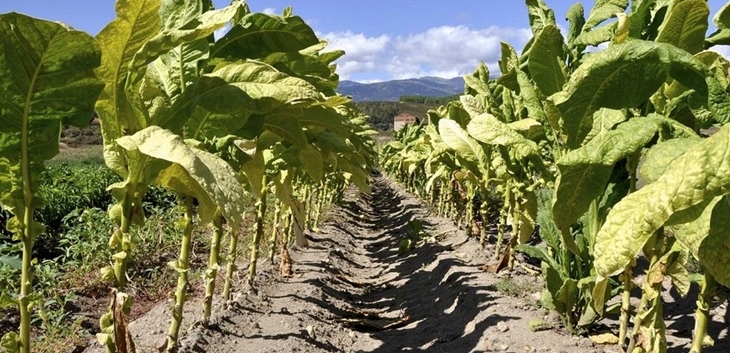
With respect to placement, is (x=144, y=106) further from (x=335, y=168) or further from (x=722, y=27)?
(x=722, y=27)

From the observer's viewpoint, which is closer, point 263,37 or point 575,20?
point 263,37

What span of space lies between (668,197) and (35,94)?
1944 mm

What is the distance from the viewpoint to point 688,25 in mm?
2369

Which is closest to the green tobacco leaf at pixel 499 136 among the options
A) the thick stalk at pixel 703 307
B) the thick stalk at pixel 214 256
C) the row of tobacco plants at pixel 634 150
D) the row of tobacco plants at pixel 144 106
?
the row of tobacco plants at pixel 634 150

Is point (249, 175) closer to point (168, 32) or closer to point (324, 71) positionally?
point (324, 71)

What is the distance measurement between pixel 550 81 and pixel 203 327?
2.74m

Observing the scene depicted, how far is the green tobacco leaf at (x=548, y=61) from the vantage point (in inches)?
117

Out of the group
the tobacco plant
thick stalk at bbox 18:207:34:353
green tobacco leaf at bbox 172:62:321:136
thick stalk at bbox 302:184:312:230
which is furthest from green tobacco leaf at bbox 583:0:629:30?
thick stalk at bbox 302:184:312:230

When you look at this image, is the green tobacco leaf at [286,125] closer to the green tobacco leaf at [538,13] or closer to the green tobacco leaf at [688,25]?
the green tobacco leaf at [688,25]

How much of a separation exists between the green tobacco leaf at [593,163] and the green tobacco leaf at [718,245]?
0.36 meters

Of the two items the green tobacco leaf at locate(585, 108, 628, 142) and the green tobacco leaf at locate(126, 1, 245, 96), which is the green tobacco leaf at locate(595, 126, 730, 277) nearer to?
the green tobacco leaf at locate(585, 108, 628, 142)

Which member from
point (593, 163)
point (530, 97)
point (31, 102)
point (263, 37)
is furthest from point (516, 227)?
point (31, 102)

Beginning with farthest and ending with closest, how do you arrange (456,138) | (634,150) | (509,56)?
(456,138) → (509,56) → (634,150)

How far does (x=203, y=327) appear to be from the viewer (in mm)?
3895
